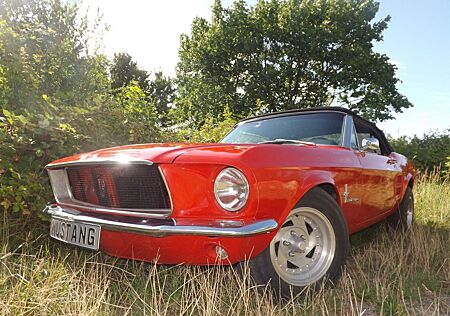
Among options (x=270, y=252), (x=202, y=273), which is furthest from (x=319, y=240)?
(x=202, y=273)

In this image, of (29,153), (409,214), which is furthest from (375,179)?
(29,153)

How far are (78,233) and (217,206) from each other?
3.06 feet

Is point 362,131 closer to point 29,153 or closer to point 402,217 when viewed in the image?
point 402,217

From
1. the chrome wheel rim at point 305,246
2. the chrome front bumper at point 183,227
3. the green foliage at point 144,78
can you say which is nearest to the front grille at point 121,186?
the chrome front bumper at point 183,227

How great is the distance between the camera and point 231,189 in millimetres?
1929

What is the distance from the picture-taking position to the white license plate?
2.11m

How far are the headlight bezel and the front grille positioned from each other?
0.32 metres

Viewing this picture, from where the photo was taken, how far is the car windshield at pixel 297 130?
323 cm

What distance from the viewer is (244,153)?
1980mm

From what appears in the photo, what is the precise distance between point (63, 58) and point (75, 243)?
3136 mm

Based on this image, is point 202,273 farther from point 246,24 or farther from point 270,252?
point 246,24

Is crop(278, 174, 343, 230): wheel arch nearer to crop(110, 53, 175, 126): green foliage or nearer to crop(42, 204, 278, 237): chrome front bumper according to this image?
crop(42, 204, 278, 237): chrome front bumper

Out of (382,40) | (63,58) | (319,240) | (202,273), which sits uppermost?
(382,40)

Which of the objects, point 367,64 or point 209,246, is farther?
point 367,64
